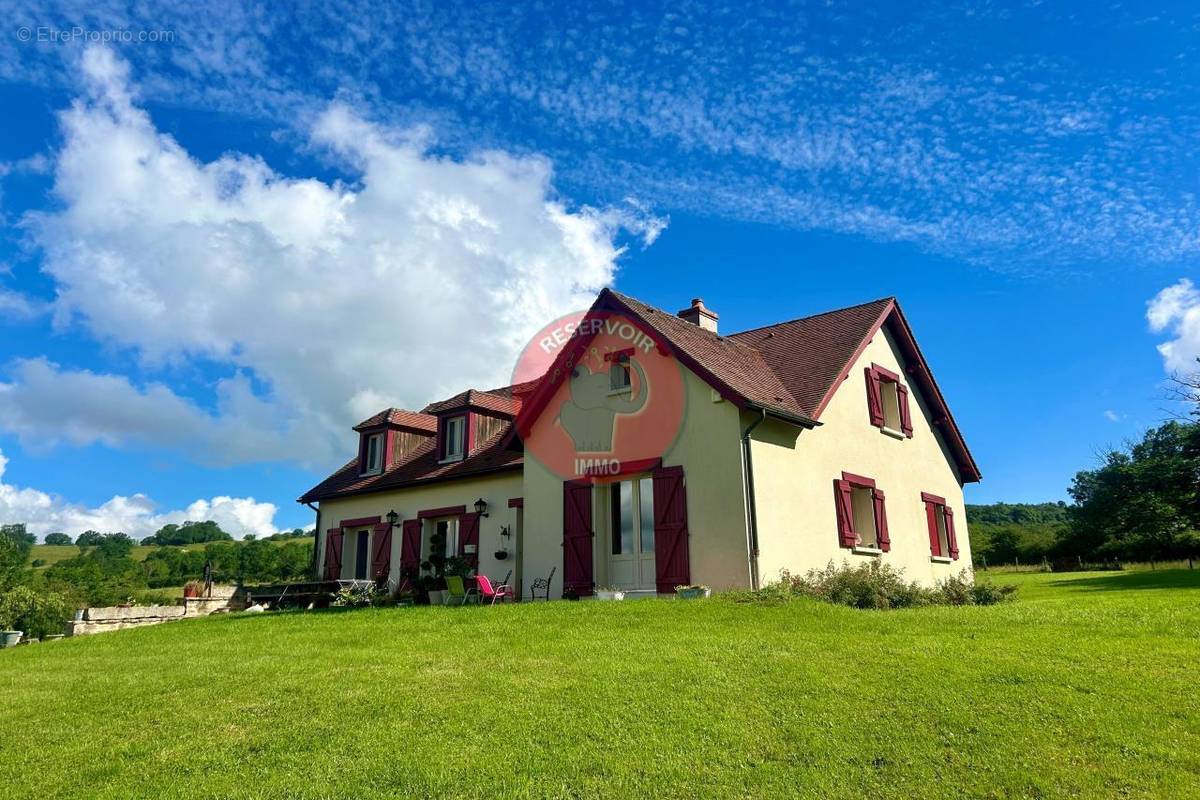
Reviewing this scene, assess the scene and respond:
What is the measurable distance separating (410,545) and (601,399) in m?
7.86

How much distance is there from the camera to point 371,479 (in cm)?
2325

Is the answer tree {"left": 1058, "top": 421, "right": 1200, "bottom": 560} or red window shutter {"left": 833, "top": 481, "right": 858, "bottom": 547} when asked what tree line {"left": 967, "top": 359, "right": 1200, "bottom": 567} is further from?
Answer: red window shutter {"left": 833, "top": 481, "right": 858, "bottom": 547}

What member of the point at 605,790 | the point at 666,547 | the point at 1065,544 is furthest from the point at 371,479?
the point at 1065,544

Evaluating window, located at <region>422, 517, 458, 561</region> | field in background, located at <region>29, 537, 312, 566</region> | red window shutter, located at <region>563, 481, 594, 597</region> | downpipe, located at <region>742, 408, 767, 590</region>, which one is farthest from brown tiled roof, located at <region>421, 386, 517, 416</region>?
field in background, located at <region>29, 537, 312, 566</region>

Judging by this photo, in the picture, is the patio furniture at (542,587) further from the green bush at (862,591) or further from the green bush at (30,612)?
the green bush at (30,612)

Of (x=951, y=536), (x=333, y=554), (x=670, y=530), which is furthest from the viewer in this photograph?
(x=333, y=554)

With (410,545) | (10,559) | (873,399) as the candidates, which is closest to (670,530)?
(873,399)

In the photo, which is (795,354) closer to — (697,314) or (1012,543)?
(697,314)

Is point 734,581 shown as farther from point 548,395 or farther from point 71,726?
point 71,726

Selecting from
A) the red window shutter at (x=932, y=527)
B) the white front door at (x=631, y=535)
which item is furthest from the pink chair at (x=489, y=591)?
the red window shutter at (x=932, y=527)

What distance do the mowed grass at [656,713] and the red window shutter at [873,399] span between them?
25.6 ft

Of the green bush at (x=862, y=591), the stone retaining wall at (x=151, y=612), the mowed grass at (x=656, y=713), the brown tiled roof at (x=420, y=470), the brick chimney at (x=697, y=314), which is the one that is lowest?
the mowed grass at (x=656, y=713)

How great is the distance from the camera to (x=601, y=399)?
1673cm

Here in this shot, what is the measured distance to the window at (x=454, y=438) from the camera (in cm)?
2167
